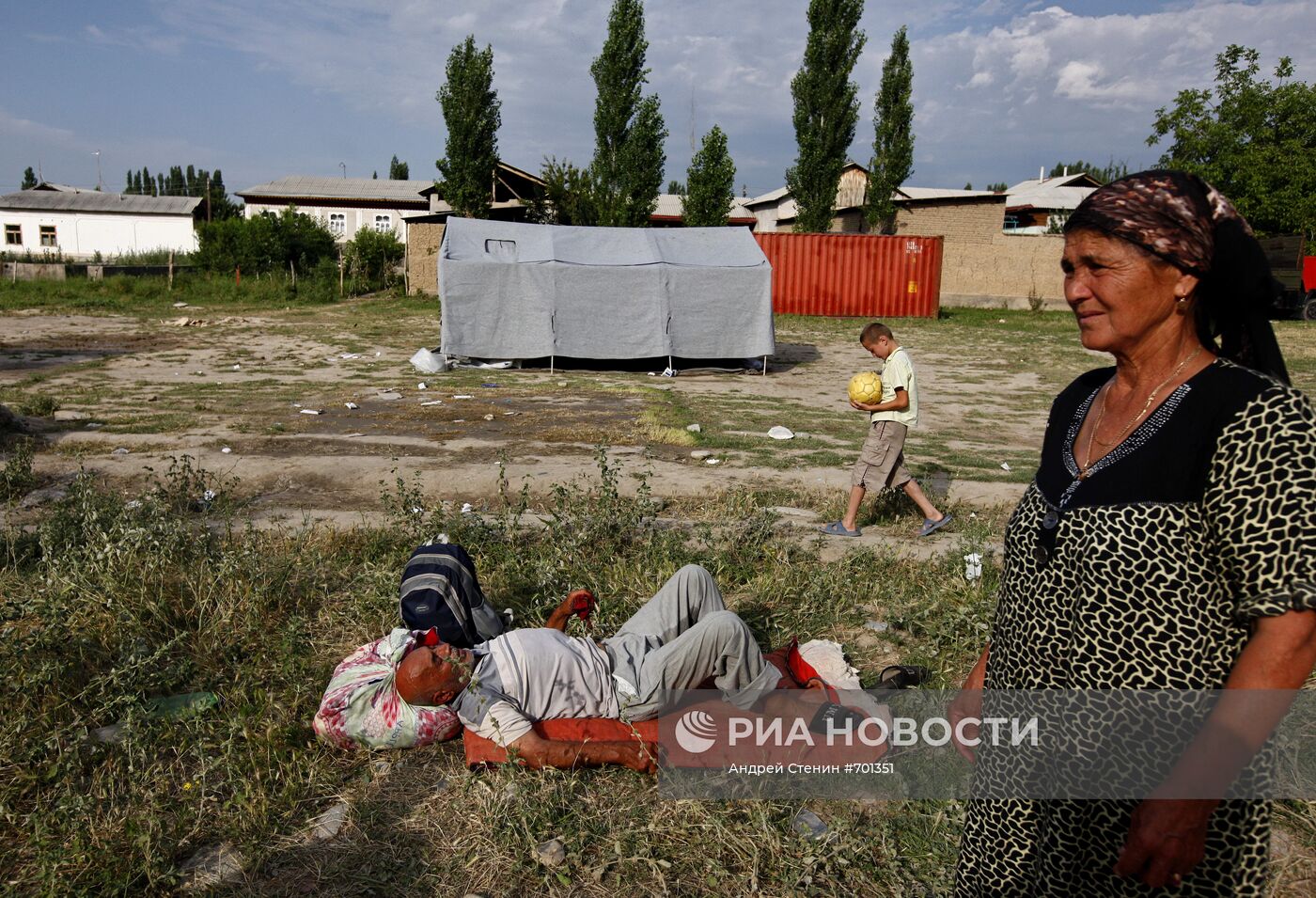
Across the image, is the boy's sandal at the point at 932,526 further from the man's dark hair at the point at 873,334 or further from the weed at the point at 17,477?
the weed at the point at 17,477

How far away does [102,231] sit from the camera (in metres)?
43.9

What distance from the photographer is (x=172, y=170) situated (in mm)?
89438

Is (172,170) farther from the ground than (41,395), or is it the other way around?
(172,170)

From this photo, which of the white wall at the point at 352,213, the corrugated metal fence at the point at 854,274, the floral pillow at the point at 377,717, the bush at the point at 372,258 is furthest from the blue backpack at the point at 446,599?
the white wall at the point at 352,213

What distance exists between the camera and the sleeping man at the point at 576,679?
9.39ft

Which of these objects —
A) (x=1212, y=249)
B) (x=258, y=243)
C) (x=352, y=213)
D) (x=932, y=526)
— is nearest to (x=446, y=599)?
(x=1212, y=249)

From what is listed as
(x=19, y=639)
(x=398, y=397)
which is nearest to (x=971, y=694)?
(x=19, y=639)

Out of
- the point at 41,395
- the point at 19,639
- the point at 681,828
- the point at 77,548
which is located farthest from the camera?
the point at 41,395

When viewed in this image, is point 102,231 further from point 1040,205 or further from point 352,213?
point 1040,205

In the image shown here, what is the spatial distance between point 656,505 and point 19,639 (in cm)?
339

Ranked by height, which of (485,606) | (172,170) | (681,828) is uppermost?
(172,170)

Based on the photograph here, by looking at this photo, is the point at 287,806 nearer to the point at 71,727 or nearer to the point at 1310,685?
the point at 71,727

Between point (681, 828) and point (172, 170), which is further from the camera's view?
point (172, 170)

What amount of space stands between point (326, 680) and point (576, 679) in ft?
3.47
